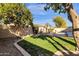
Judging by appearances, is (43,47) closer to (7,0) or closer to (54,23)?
(54,23)

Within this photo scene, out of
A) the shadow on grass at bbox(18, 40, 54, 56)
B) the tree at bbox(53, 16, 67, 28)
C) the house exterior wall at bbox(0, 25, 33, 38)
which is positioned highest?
the tree at bbox(53, 16, 67, 28)

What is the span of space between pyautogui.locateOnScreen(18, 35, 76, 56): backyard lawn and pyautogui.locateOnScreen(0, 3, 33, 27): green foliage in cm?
21

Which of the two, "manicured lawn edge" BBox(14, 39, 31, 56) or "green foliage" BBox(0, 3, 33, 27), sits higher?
"green foliage" BBox(0, 3, 33, 27)

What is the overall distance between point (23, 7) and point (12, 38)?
15.1 inches

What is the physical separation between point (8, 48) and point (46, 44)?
1.45ft

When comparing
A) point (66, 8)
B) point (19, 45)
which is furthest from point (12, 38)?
point (66, 8)

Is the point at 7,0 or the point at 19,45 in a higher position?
the point at 7,0

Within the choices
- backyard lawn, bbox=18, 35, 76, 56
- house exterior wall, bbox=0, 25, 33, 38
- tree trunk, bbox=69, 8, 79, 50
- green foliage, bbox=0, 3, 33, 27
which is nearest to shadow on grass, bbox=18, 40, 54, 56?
backyard lawn, bbox=18, 35, 76, 56

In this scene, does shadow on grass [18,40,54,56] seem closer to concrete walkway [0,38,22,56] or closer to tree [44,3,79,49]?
concrete walkway [0,38,22,56]

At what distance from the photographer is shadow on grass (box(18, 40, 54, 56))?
475 centimetres

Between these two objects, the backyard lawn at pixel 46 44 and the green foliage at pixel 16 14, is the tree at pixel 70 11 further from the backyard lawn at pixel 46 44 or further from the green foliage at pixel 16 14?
the green foliage at pixel 16 14

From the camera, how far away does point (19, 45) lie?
4793 millimetres

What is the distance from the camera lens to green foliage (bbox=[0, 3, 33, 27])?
4.78 m

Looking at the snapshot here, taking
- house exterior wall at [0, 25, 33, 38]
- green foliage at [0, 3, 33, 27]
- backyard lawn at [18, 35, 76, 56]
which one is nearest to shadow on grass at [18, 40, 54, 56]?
backyard lawn at [18, 35, 76, 56]
